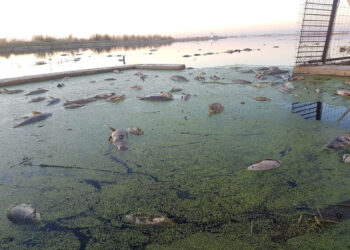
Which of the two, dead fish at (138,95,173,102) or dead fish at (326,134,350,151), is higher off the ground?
dead fish at (138,95,173,102)

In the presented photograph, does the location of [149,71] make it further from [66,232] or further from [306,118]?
[66,232]

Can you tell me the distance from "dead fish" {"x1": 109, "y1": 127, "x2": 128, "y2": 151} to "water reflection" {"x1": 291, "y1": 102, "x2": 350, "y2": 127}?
4.09 meters

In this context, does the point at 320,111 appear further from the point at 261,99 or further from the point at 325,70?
the point at 325,70

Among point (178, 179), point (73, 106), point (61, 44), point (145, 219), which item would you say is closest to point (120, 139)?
point (178, 179)

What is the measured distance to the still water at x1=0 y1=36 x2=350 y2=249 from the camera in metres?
2.26

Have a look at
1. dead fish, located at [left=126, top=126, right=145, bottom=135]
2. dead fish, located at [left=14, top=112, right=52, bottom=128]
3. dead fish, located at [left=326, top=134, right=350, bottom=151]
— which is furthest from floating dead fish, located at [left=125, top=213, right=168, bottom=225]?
dead fish, located at [left=14, top=112, right=52, bottom=128]

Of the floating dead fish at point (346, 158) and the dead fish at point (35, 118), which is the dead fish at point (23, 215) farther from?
the floating dead fish at point (346, 158)

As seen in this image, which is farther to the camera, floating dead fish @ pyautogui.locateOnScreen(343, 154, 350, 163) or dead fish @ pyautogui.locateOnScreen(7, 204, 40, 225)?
floating dead fish @ pyautogui.locateOnScreen(343, 154, 350, 163)

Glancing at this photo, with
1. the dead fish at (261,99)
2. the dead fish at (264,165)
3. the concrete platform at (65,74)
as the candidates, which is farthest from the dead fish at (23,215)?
the concrete platform at (65,74)

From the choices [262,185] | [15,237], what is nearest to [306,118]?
[262,185]

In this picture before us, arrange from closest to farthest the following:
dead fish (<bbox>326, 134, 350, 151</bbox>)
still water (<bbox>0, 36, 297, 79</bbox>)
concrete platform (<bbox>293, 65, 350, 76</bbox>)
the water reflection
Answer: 1. dead fish (<bbox>326, 134, 350, 151</bbox>)
2. the water reflection
3. concrete platform (<bbox>293, 65, 350, 76</bbox>)
4. still water (<bbox>0, 36, 297, 79</bbox>)

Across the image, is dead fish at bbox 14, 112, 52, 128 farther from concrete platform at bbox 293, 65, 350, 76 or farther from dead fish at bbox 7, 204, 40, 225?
concrete platform at bbox 293, 65, 350, 76

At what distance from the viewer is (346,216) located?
2346mm

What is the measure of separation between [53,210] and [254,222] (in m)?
2.30
